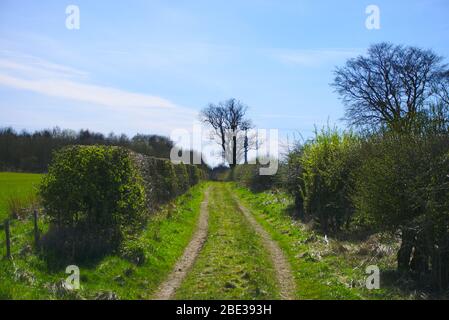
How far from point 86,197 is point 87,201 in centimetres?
11

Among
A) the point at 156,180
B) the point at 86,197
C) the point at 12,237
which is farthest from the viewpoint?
the point at 156,180

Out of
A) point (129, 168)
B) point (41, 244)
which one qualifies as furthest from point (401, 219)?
point (41, 244)

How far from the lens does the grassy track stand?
8.52 meters

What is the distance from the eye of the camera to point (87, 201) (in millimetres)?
11203

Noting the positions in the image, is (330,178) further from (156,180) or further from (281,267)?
(156,180)

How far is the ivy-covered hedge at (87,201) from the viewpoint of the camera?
418 inches

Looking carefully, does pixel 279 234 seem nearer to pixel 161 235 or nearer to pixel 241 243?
pixel 241 243

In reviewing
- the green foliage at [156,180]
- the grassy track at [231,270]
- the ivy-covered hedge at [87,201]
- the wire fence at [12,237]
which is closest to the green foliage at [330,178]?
the grassy track at [231,270]

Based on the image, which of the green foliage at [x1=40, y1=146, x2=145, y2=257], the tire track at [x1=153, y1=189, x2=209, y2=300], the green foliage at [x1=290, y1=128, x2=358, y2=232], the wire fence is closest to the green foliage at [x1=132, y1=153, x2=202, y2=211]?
the tire track at [x1=153, y1=189, x2=209, y2=300]

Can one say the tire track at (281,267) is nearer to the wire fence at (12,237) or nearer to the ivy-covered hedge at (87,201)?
the ivy-covered hedge at (87,201)

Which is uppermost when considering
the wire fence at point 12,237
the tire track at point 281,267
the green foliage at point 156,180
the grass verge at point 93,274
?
the green foliage at point 156,180

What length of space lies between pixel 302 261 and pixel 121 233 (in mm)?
4861

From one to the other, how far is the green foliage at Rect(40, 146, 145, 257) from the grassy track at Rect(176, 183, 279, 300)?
248cm

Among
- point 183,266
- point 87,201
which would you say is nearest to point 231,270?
point 183,266
